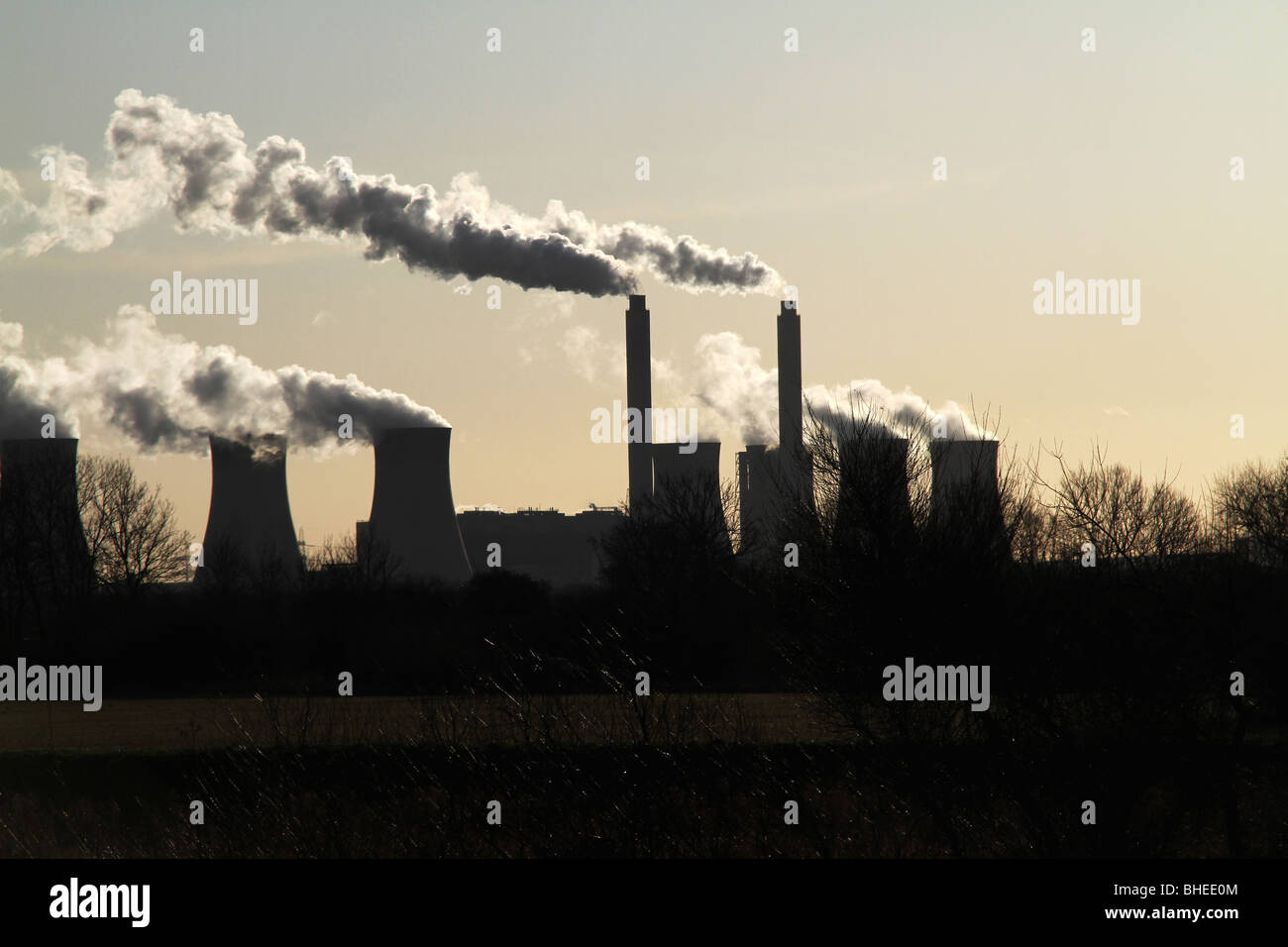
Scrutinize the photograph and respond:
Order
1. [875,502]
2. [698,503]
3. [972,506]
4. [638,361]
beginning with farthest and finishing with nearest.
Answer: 1. [638,361]
2. [698,503]
3. [875,502]
4. [972,506]

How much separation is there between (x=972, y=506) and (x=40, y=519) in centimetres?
2943

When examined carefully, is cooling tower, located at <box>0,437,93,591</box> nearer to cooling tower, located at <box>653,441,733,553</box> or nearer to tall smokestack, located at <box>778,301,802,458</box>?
cooling tower, located at <box>653,441,733,553</box>

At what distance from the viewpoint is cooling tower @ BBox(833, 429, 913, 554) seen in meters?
11.5

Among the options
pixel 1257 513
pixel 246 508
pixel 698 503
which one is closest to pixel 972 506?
pixel 1257 513

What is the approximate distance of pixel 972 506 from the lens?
11266 mm

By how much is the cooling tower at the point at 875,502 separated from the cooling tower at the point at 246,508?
26972mm

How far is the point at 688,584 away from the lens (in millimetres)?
28047

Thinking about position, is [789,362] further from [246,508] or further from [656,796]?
[656,796]

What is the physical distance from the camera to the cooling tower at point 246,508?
118 feet

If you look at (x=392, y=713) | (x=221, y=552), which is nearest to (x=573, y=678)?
(x=392, y=713)

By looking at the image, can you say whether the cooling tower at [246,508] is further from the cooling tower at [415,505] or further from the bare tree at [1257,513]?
the bare tree at [1257,513]

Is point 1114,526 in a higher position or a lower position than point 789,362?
lower
